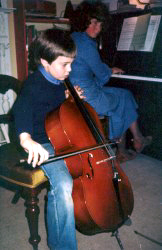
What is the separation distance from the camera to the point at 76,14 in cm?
209

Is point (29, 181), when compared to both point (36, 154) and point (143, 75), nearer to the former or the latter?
point (36, 154)

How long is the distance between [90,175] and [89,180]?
25mm

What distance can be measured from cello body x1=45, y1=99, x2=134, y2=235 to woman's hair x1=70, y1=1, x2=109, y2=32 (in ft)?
3.56

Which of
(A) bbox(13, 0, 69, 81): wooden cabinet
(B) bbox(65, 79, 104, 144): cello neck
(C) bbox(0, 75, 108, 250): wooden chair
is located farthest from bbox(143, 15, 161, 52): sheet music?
(C) bbox(0, 75, 108, 250): wooden chair

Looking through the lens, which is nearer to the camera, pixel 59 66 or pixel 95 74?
pixel 59 66

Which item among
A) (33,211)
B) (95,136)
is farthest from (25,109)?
(33,211)

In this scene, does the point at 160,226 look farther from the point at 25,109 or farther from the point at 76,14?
the point at 76,14

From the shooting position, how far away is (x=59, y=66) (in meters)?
1.28

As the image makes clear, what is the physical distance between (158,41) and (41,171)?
1.56m

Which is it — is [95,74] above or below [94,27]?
below

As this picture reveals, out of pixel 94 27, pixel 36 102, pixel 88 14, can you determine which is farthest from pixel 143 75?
pixel 36 102

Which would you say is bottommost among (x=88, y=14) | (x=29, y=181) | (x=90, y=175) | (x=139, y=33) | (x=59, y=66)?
(x=29, y=181)

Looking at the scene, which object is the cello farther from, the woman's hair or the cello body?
the woman's hair

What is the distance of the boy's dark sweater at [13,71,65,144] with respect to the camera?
46.3 inches
